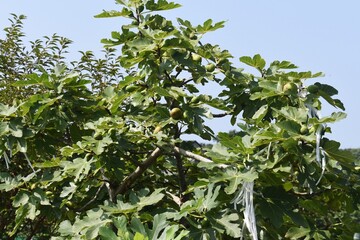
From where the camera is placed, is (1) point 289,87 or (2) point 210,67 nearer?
(1) point 289,87

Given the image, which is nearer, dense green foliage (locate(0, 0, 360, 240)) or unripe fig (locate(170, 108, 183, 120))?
dense green foliage (locate(0, 0, 360, 240))

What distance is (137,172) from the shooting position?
3.31 m

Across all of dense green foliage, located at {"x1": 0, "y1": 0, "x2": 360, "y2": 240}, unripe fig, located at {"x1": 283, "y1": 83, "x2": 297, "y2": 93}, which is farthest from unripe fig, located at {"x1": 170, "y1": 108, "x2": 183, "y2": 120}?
unripe fig, located at {"x1": 283, "y1": 83, "x2": 297, "y2": 93}

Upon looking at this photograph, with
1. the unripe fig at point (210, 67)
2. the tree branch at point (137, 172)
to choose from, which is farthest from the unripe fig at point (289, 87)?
the tree branch at point (137, 172)

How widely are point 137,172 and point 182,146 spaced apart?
11.3 inches

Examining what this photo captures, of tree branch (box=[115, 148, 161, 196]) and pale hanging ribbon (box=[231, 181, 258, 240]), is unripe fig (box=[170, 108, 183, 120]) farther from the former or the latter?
pale hanging ribbon (box=[231, 181, 258, 240])

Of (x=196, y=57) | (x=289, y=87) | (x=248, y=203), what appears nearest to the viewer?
(x=248, y=203)

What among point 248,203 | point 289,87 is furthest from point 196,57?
point 248,203

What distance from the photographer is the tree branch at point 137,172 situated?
3.28 meters

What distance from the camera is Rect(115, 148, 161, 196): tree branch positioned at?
3.28 metres

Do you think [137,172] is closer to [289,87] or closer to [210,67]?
[210,67]

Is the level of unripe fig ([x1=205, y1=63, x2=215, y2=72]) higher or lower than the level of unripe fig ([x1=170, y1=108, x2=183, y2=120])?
higher

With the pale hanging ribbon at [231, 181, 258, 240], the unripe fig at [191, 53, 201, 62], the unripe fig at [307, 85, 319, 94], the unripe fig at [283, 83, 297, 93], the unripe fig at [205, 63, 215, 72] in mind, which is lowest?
the pale hanging ribbon at [231, 181, 258, 240]

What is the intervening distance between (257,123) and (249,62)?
1.80 feet
